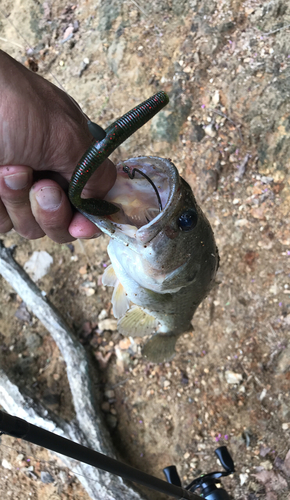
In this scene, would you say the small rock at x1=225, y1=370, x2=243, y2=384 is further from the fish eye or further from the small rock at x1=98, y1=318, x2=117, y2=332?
the fish eye

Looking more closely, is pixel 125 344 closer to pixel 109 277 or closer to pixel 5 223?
pixel 109 277

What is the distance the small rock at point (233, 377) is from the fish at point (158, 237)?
136 centimetres

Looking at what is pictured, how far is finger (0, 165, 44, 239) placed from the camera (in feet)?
4.33

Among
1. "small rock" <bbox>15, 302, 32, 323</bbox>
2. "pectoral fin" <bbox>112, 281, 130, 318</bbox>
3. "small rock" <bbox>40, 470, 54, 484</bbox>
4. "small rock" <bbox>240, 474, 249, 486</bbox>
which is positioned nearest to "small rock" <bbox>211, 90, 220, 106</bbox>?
"pectoral fin" <bbox>112, 281, 130, 318</bbox>

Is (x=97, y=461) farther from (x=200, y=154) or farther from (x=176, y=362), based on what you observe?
(x=200, y=154)

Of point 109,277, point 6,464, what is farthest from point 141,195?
point 6,464

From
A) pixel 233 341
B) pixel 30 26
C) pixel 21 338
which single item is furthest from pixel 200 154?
pixel 30 26

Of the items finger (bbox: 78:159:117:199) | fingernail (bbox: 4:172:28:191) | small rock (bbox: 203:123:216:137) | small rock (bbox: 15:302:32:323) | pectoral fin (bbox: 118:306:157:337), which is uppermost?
fingernail (bbox: 4:172:28:191)

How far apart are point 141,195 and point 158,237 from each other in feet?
0.71

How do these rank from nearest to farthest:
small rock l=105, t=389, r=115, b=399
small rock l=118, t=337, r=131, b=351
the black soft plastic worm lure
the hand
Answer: the black soft plastic worm lure, the hand, small rock l=105, t=389, r=115, b=399, small rock l=118, t=337, r=131, b=351

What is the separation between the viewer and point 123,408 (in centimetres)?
334

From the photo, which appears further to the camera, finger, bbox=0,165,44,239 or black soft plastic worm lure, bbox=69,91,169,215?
finger, bbox=0,165,44,239

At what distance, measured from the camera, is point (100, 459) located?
50.8 inches

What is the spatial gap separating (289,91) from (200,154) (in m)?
1.04
